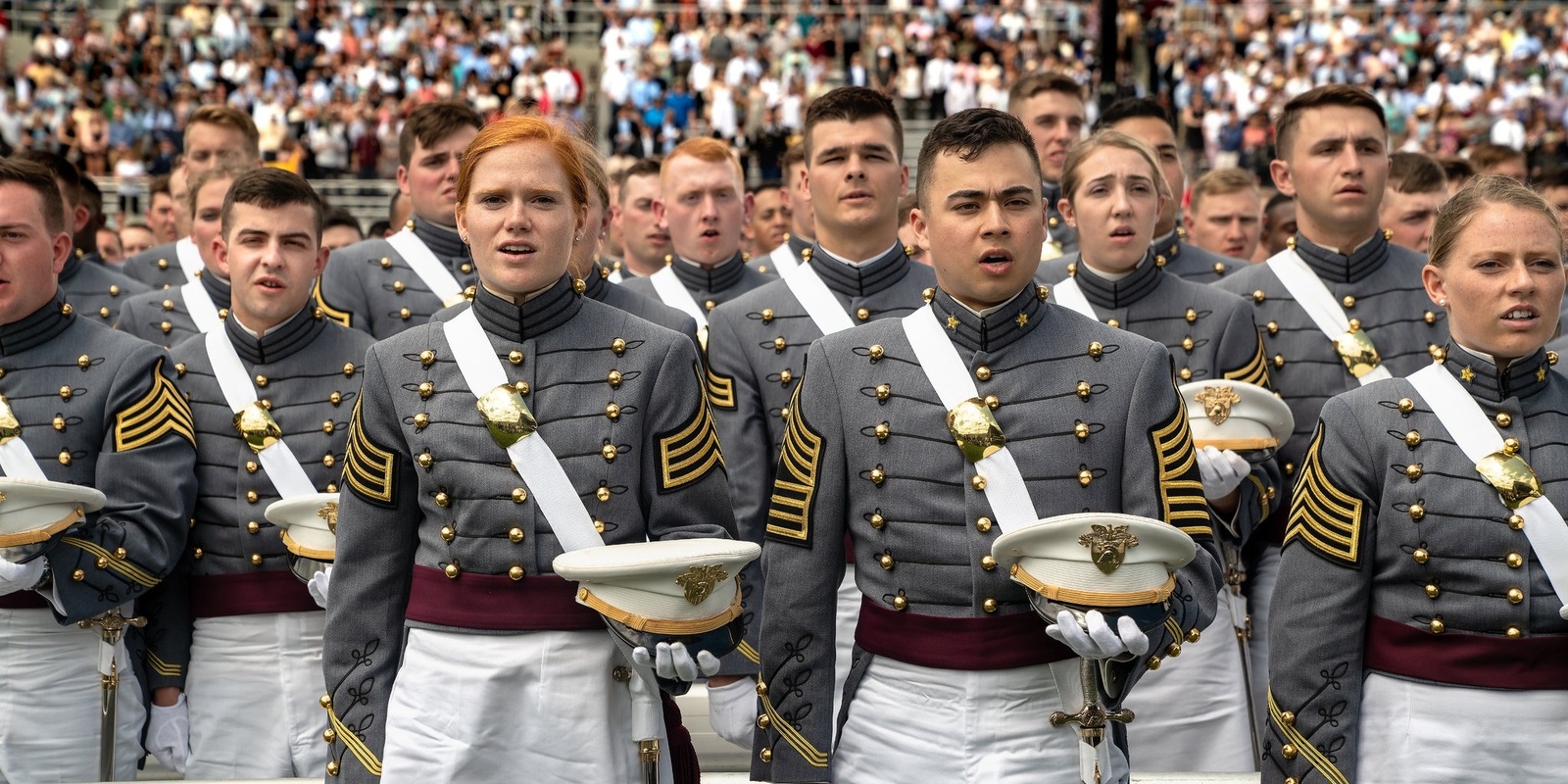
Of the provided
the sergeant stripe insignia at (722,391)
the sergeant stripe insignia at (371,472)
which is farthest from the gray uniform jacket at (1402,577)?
the sergeant stripe insignia at (722,391)

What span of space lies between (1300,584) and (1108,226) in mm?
2153

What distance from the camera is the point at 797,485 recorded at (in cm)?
403

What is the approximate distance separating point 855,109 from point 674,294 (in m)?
1.33

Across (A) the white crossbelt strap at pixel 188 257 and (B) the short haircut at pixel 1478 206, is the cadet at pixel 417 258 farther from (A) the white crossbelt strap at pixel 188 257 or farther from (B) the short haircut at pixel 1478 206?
(B) the short haircut at pixel 1478 206

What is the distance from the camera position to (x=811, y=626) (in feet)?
13.0

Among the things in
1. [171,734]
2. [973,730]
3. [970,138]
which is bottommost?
[171,734]

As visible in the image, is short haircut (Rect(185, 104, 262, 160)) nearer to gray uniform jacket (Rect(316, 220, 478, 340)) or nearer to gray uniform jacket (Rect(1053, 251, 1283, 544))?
gray uniform jacket (Rect(316, 220, 478, 340))

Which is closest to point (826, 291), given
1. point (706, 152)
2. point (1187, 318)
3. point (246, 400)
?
point (1187, 318)

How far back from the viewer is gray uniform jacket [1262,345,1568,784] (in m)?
4.04

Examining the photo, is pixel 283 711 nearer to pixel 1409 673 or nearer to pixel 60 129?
pixel 1409 673

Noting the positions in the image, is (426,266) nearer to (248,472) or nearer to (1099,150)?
(248,472)

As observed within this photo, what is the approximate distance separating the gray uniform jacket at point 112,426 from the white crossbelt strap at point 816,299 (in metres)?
1.93

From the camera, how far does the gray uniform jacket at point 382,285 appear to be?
6.91 metres

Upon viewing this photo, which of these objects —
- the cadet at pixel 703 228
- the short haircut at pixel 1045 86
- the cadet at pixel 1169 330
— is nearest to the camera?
the cadet at pixel 1169 330
